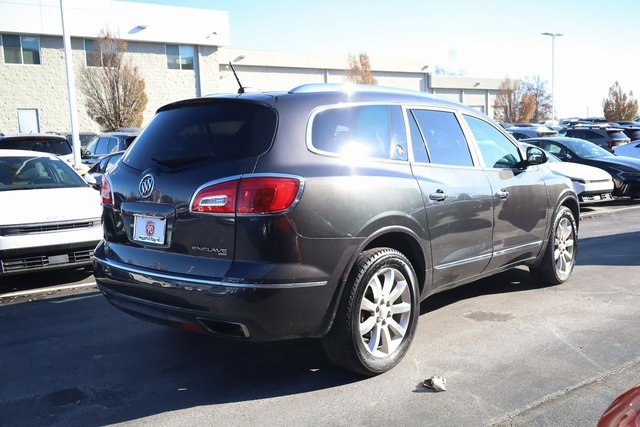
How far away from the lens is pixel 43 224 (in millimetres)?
6590

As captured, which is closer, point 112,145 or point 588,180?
point 588,180

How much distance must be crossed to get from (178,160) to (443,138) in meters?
2.16

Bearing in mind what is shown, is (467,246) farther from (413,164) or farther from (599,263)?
(599,263)

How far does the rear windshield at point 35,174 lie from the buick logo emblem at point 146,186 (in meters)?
4.28

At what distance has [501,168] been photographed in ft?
17.7

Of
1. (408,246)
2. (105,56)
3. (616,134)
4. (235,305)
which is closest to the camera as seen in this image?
(235,305)

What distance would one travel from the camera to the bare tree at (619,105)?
4800cm

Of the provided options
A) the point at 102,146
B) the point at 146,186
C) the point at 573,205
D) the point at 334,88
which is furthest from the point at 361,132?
the point at 102,146

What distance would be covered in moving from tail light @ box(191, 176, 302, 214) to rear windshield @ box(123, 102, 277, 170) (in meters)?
0.21

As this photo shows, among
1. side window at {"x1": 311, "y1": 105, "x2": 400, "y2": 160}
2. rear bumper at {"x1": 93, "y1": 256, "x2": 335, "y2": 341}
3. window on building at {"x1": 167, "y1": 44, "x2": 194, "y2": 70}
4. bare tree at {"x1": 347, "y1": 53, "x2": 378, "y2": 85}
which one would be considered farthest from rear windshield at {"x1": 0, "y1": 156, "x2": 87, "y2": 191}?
bare tree at {"x1": 347, "y1": 53, "x2": 378, "y2": 85}

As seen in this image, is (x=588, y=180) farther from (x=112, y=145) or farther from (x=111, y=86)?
(x=111, y=86)

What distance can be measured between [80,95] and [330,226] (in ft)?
111

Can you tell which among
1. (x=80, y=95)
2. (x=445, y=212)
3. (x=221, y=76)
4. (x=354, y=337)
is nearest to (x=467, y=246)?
(x=445, y=212)

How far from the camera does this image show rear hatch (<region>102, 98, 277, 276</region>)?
3.55 metres
